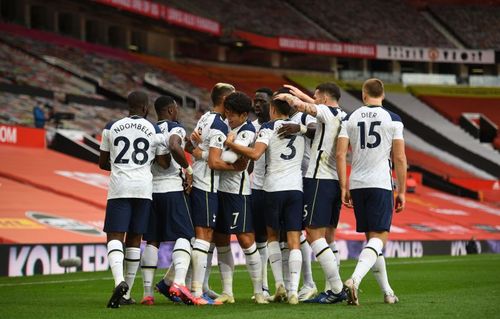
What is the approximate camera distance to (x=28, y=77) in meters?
35.8

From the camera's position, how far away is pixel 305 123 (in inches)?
435

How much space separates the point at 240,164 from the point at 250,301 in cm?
157

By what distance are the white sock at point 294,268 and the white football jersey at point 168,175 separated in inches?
54.4

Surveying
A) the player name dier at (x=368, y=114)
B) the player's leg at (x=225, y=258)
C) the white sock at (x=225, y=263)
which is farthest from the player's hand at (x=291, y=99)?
the white sock at (x=225, y=263)

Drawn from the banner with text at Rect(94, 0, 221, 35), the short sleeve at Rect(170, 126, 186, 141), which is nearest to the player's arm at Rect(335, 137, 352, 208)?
the short sleeve at Rect(170, 126, 186, 141)

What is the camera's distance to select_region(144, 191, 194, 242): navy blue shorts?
10.6m

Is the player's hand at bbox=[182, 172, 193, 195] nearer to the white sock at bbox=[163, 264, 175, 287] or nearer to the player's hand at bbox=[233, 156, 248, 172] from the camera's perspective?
the player's hand at bbox=[233, 156, 248, 172]

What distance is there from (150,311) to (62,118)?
2251 cm

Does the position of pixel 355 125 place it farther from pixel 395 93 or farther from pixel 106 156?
pixel 395 93

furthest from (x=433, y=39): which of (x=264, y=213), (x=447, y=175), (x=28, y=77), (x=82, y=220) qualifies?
(x=264, y=213)

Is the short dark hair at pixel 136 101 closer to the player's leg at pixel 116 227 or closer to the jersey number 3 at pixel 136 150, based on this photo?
the jersey number 3 at pixel 136 150

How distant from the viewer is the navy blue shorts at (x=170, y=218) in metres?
10.6

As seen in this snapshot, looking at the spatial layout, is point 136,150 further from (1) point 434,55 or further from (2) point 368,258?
(1) point 434,55

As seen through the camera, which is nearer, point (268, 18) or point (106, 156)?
point (106, 156)
